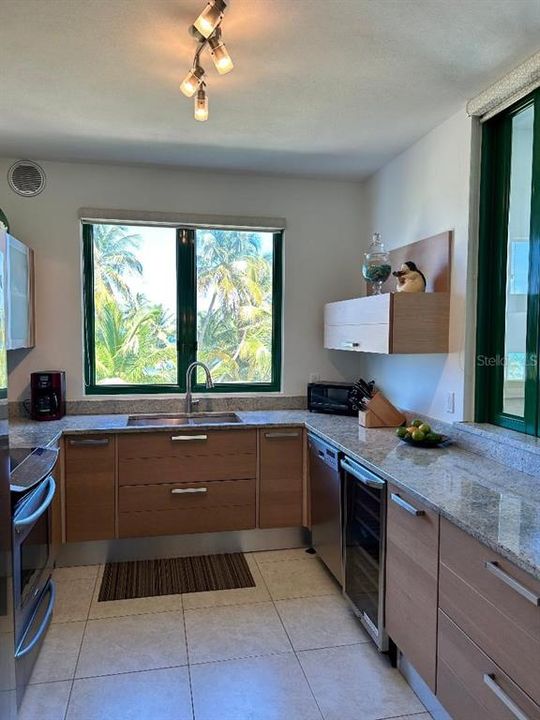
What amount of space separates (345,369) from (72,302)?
2.03 metres

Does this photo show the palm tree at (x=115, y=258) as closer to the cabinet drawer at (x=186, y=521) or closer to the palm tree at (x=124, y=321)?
the palm tree at (x=124, y=321)

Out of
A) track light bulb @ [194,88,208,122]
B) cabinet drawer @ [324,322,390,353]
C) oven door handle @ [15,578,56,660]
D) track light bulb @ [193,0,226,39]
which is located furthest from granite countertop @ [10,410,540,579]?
track light bulb @ [193,0,226,39]

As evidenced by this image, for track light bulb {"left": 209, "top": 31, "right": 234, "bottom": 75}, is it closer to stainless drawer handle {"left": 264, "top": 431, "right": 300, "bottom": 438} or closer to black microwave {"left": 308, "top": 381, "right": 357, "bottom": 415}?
stainless drawer handle {"left": 264, "top": 431, "right": 300, "bottom": 438}

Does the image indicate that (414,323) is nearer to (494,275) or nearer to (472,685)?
(494,275)

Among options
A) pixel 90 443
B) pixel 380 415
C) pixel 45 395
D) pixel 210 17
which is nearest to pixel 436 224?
pixel 380 415

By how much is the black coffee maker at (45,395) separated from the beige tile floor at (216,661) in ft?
3.34

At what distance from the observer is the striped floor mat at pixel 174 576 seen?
9.14ft

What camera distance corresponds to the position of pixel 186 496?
3.10 meters

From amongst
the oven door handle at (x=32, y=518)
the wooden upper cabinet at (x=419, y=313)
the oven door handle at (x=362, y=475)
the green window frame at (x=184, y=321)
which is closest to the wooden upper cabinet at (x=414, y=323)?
the wooden upper cabinet at (x=419, y=313)

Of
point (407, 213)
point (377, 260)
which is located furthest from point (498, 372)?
point (407, 213)

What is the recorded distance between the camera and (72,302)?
3.43 metres

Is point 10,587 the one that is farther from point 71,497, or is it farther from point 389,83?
point 389,83

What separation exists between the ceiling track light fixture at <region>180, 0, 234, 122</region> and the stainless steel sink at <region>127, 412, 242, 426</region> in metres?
2.00

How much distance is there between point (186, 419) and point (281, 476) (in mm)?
790
